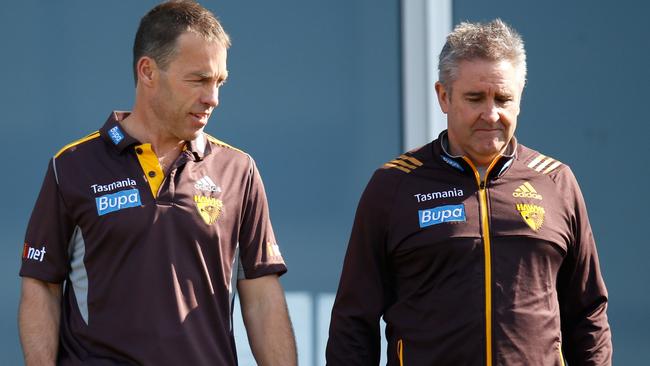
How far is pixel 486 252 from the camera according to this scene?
3215 millimetres

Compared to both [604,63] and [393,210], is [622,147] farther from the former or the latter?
[393,210]

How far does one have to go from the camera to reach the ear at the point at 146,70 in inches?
133

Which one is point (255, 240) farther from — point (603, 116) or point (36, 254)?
point (603, 116)

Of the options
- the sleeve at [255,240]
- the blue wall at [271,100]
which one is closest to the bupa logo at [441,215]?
the sleeve at [255,240]

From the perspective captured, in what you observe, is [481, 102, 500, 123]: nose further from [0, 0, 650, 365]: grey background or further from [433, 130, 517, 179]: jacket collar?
[0, 0, 650, 365]: grey background

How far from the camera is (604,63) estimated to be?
479cm

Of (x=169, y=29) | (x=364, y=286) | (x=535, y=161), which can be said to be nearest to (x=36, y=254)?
(x=169, y=29)

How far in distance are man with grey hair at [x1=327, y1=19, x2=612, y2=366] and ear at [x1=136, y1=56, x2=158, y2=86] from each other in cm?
71

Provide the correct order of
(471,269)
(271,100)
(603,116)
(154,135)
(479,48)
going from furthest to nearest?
1. (603,116)
2. (271,100)
3. (154,135)
4. (479,48)
5. (471,269)

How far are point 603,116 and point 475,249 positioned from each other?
5.81 ft

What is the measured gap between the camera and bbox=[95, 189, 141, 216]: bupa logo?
3.25m

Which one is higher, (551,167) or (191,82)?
(191,82)

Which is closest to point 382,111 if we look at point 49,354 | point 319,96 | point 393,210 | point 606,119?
point 319,96

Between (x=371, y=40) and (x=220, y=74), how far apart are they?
140 centimetres
